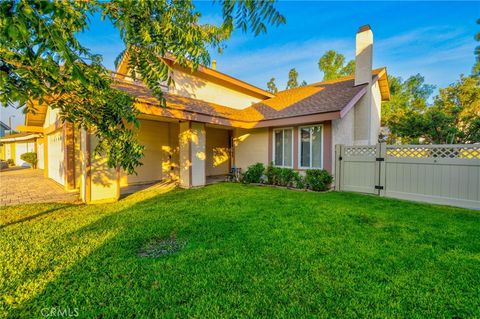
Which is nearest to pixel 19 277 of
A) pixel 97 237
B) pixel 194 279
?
pixel 97 237

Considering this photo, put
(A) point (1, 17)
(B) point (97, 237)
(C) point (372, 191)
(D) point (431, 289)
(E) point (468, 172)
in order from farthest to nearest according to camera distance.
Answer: (C) point (372, 191), (E) point (468, 172), (B) point (97, 237), (D) point (431, 289), (A) point (1, 17)

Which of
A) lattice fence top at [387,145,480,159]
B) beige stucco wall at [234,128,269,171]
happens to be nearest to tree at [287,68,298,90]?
beige stucco wall at [234,128,269,171]

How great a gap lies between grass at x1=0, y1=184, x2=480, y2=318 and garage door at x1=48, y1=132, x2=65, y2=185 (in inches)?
200

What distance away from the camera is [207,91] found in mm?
11883

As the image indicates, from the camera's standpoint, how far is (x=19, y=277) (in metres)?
2.86

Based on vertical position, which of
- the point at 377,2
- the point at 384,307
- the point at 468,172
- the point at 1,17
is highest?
the point at 377,2

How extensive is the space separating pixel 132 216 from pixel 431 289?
5837 millimetres

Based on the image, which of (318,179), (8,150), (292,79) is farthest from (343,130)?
(8,150)

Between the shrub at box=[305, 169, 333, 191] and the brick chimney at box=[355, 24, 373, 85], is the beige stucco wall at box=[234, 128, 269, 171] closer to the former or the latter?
the shrub at box=[305, 169, 333, 191]

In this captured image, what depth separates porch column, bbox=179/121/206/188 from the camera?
30.7 feet

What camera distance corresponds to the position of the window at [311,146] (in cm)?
924

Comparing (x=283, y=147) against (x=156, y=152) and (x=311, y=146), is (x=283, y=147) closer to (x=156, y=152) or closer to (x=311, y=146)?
(x=311, y=146)

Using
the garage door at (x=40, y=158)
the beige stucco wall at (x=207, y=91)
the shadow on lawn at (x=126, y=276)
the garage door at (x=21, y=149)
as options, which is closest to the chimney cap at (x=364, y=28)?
the beige stucco wall at (x=207, y=91)

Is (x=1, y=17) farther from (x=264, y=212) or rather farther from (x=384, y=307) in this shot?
(x=264, y=212)
